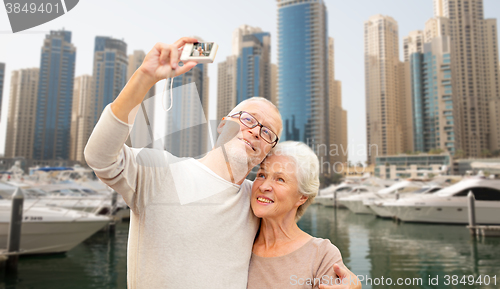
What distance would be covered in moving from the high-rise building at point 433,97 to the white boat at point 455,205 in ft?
165

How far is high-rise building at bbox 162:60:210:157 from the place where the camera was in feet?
3.93

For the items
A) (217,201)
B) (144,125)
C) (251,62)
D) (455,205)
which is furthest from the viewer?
(251,62)

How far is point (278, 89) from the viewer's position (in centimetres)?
7112

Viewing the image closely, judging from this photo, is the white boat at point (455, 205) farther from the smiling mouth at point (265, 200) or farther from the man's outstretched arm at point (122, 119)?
the man's outstretched arm at point (122, 119)

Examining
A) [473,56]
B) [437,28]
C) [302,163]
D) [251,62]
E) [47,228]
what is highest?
[437,28]

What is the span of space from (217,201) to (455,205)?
1690cm

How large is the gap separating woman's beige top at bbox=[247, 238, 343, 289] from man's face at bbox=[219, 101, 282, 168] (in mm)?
459

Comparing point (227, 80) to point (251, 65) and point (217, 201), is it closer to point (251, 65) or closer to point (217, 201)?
point (251, 65)

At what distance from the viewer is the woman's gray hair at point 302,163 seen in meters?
1.48

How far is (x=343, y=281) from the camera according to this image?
1.29 meters

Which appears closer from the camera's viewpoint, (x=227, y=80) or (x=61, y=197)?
(x=61, y=197)

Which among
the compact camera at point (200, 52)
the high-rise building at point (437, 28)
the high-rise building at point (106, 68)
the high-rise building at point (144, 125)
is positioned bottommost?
the high-rise building at point (144, 125)

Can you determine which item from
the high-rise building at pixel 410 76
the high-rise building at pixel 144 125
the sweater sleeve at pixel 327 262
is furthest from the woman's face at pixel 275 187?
the high-rise building at pixel 410 76

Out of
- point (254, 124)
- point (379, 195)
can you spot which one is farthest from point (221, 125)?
point (379, 195)
